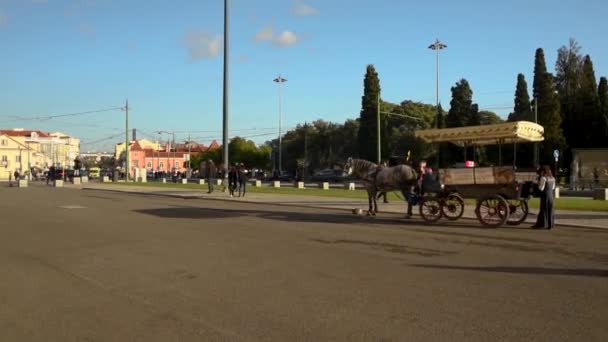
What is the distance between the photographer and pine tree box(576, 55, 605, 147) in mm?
64125

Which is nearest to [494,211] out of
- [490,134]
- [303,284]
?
[490,134]

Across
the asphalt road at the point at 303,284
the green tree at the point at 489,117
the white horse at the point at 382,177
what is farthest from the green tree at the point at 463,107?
the asphalt road at the point at 303,284

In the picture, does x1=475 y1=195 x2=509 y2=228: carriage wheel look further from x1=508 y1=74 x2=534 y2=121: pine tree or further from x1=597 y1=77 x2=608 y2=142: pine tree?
x1=508 y1=74 x2=534 y2=121: pine tree

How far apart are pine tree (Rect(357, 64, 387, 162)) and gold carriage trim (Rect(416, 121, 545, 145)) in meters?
57.5

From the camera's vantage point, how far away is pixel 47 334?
6.18 metres

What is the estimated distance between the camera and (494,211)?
54.3 ft

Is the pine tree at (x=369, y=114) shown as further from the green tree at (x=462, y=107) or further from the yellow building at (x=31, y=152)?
the yellow building at (x=31, y=152)

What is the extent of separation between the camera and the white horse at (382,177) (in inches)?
711

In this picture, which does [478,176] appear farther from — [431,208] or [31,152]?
[31,152]

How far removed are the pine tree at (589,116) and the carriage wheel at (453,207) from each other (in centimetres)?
5345

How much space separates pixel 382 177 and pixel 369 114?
5889 cm

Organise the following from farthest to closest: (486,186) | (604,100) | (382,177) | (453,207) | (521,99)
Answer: (521,99), (604,100), (382,177), (453,207), (486,186)

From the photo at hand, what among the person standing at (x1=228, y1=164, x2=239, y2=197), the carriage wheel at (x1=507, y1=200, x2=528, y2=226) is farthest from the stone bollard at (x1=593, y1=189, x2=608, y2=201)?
the person standing at (x1=228, y1=164, x2=239, y2=197)

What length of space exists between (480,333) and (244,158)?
108m
